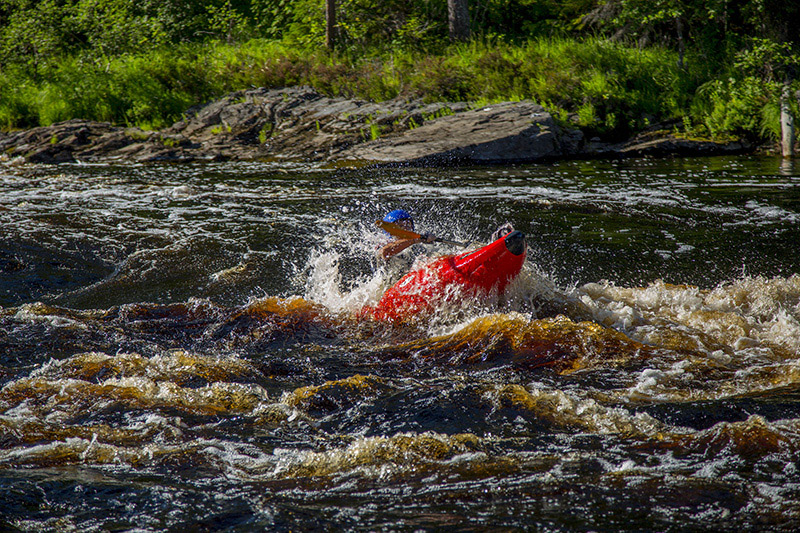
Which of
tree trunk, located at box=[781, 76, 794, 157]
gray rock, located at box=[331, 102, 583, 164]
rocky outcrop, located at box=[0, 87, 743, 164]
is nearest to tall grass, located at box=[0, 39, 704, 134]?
rocky outcrop, located at box=[0, 87, 743, 164]

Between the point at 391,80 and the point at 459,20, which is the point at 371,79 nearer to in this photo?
the point at 391,80

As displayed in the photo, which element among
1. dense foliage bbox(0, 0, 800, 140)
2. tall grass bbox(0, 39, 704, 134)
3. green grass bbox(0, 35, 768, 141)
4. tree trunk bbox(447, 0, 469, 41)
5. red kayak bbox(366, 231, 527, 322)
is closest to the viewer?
red kayak bbox(366, 231, 527, 322)

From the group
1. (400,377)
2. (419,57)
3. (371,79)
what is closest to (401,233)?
(400,377)

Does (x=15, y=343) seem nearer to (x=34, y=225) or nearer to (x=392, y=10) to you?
(x=34, y=225)

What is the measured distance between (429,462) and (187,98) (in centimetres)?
1793

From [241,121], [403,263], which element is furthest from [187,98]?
[403,263]

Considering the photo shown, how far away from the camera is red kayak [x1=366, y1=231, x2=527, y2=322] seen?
18.1 feet

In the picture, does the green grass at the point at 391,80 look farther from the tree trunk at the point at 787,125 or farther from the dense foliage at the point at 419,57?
the tree trunk at the point at 787,125

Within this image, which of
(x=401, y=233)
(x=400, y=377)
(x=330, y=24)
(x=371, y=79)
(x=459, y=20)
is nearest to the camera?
(x=400, y=377)

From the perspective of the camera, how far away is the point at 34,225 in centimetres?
941

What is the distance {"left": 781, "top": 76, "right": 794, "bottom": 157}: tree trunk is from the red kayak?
9.81 meters

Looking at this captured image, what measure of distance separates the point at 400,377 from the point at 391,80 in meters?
13.9

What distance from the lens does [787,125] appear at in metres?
12.6

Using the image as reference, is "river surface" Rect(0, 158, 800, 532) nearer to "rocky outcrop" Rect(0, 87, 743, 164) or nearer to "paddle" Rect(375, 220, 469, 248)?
"paddle" Rect(375, 220, 469, 248)
